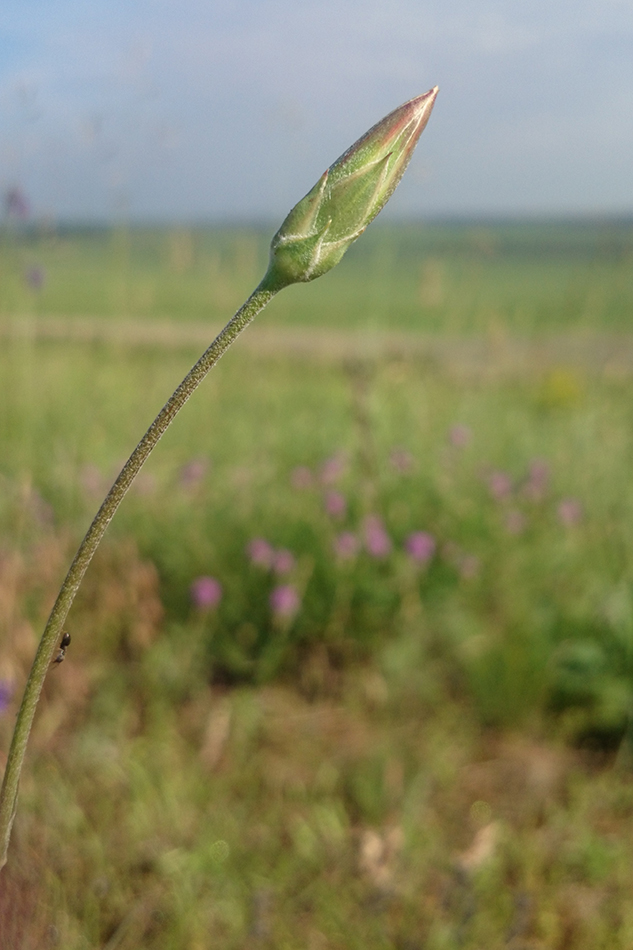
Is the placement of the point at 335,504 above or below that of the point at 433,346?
above

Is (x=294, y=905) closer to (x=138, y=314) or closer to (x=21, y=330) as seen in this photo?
(x=21, y=330)

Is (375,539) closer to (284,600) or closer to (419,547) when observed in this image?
(419,547)

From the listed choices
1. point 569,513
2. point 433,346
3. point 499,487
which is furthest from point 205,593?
point 433,346

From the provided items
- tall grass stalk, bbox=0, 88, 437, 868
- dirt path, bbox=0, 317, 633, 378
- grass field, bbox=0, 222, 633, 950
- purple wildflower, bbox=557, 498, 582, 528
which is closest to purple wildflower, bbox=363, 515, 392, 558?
grass field, bbox=0, 222, 633, 950

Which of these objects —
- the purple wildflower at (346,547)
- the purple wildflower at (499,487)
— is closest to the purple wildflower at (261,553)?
the purple wildflower at (346,547)

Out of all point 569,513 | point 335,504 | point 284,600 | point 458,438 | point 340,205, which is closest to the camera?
point 340,205

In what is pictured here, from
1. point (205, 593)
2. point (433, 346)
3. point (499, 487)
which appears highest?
point (499, 487)

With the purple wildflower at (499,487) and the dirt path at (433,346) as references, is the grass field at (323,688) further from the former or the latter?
the dirt path at (433,346)

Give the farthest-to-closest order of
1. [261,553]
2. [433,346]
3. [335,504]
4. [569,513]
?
[433,346] → [569,513] → [335,504] → [261,553]
